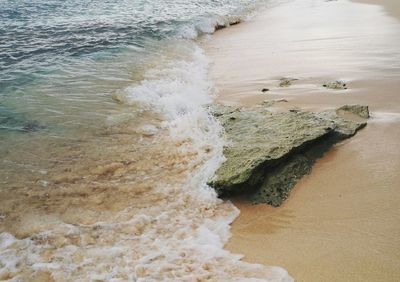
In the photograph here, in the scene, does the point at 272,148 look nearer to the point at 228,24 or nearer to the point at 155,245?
the point at 155,245

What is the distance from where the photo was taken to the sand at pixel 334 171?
10.7ft

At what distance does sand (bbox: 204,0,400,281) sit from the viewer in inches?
129

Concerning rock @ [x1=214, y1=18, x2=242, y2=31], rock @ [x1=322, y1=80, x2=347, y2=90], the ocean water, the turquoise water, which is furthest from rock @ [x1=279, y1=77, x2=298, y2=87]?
rock @ [x1=214, y1=18, x2=242, y2=31]

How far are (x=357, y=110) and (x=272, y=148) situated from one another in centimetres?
189

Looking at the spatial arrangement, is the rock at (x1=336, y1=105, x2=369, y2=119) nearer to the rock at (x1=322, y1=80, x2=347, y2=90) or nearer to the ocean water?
the rock at (x1=322, y1=80, x2=347, y2=90)

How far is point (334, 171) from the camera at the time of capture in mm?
4453

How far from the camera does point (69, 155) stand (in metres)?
5.34

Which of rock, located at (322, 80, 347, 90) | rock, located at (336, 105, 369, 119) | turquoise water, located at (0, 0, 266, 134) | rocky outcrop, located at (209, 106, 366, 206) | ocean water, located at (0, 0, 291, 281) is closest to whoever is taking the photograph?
ocean water, located at (0, 0, 291, 281)

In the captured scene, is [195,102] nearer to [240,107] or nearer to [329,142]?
[240,107]

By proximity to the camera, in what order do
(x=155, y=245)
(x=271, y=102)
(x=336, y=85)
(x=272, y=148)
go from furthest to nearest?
(x=336, y=85), (x=271, y=102), (x=272, y=148), (x=155, y=245)

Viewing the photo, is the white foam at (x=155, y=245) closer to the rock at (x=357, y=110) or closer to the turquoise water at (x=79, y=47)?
the rock at (x=357, y=110)

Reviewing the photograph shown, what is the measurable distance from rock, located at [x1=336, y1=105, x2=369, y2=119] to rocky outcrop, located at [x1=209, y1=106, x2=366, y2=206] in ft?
0.68

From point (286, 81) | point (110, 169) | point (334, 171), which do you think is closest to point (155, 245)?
point (110, 169)

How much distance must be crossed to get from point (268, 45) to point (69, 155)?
25.2ft
